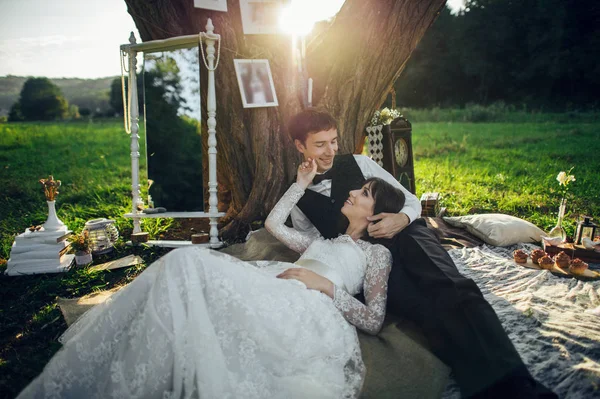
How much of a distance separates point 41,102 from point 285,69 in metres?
12.8

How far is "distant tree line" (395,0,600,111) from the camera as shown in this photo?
1330 cm

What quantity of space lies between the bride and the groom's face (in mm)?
1265

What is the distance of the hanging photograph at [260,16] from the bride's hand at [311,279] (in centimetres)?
Result: 284

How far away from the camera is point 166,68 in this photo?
14.0ft

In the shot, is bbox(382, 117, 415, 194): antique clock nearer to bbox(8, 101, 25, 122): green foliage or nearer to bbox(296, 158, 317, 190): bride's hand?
bbox(296, 158, 317, 190): bride's hand

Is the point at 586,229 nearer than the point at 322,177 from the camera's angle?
No

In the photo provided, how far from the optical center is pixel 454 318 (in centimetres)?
222

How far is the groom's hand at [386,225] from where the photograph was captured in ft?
8.94

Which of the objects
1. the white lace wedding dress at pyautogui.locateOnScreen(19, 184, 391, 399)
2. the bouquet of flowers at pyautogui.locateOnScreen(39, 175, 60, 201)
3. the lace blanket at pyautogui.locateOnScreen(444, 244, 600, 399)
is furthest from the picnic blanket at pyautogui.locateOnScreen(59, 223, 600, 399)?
the bouquet of flowers at pyautogui.locateOnScreen(39, 175, 60, 201)

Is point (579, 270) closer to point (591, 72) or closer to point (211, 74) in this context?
point (211, 74)

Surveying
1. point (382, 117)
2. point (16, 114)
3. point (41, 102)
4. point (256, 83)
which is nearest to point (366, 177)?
point (256, 83)

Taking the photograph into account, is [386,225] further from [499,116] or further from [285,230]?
[499,116]

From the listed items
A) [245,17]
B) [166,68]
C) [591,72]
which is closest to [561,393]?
[245,17]

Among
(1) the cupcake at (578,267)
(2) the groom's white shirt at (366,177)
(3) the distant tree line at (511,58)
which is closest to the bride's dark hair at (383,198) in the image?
(2) the groom's white shirt at (366,177)
